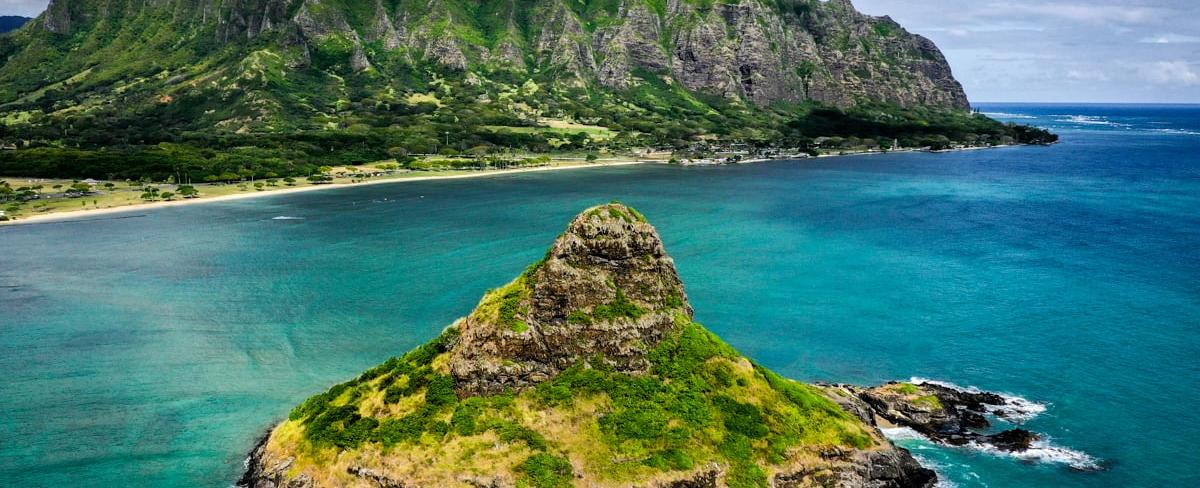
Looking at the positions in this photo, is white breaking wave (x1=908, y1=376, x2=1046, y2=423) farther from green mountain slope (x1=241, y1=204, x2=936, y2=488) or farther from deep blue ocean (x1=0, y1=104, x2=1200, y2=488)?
green mountain slope (x1=241, y1=204, x2=936, y2=488)

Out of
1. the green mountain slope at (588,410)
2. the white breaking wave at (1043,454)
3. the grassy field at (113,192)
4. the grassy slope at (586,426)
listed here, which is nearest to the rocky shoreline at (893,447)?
the green mountain slope at (588,410)

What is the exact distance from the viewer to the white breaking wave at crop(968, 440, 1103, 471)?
46.3 m

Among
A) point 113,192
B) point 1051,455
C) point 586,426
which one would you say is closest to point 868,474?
point 1051,455

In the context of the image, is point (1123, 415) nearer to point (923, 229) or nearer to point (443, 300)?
point (443, 300)

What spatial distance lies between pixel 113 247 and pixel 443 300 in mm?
65333

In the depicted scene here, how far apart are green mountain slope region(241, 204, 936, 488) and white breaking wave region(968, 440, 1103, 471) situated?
7.53 m

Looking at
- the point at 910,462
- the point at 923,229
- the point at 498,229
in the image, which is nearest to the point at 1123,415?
the point at 910,462

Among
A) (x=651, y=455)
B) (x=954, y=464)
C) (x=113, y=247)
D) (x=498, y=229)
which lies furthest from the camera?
(x=498, y=229)

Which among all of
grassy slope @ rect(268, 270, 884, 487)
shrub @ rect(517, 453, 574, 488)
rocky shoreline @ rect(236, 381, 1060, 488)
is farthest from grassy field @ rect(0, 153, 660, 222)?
shrub @ rect(517, 453, 574, 488)

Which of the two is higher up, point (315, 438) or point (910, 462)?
point (315, 438)

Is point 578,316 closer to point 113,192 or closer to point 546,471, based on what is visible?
point 546,471

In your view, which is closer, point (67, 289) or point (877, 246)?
point (67, 289)

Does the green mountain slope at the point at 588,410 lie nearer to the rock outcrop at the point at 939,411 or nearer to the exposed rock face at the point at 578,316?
the exposed rock face at the point at 578,316

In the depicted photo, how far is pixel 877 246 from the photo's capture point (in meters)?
118
